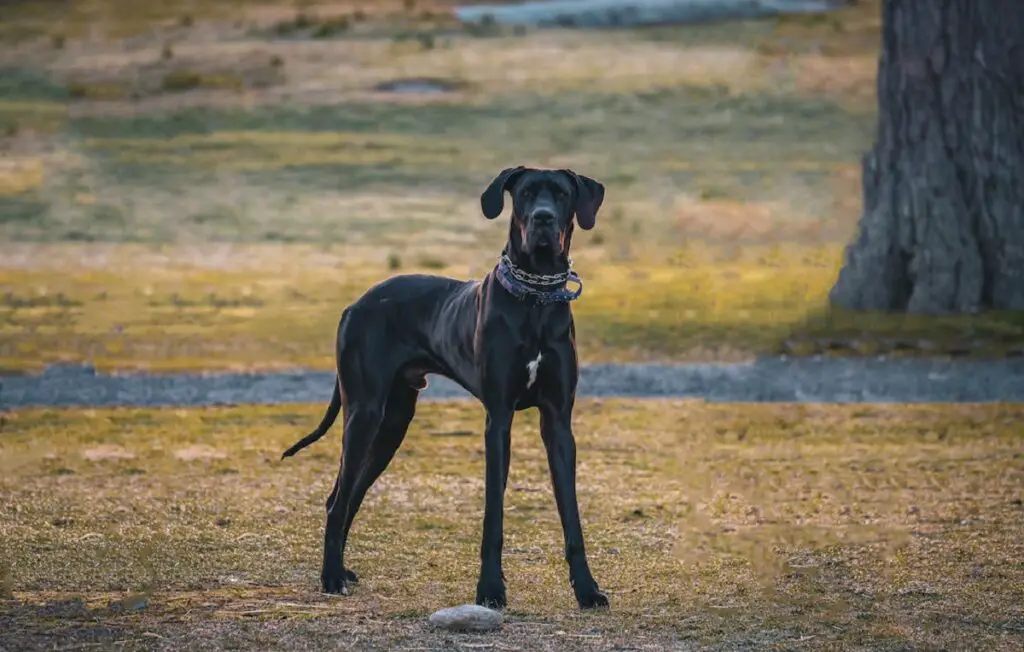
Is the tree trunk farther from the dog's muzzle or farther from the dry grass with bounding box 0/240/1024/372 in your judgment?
the dog's muzzle

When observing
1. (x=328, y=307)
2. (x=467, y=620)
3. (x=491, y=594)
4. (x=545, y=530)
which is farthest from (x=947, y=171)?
(x=467, y=620)

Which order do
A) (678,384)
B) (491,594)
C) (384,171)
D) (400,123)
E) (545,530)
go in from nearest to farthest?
(491,594)
(545,530)
(678,384)
(384,171)
(400,123)

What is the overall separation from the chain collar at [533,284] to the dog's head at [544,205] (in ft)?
0.26

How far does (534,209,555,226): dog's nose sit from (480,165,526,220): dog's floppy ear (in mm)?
271

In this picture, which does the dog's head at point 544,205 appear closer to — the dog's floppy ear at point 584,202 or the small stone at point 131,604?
the dog's floppy ear at point 584,202

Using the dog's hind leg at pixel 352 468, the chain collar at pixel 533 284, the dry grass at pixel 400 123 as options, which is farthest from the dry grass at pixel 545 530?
the dry grass at pixel 400 123

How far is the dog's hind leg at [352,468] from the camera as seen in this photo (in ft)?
31.1

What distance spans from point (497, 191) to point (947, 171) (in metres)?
10.9

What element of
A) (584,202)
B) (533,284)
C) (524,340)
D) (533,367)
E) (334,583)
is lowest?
(334,583)

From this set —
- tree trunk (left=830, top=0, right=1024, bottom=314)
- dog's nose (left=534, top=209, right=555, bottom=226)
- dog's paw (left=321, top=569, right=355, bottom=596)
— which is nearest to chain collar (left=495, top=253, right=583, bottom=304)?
dog's nose (left=534, top=209, right=555, bottom=226)

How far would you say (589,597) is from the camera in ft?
29.3

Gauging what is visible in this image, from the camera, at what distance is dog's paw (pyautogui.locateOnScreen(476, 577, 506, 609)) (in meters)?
8.88

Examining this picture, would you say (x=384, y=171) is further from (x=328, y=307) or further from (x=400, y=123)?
(x=328, y=307)

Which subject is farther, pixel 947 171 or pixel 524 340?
pixel 947 171
